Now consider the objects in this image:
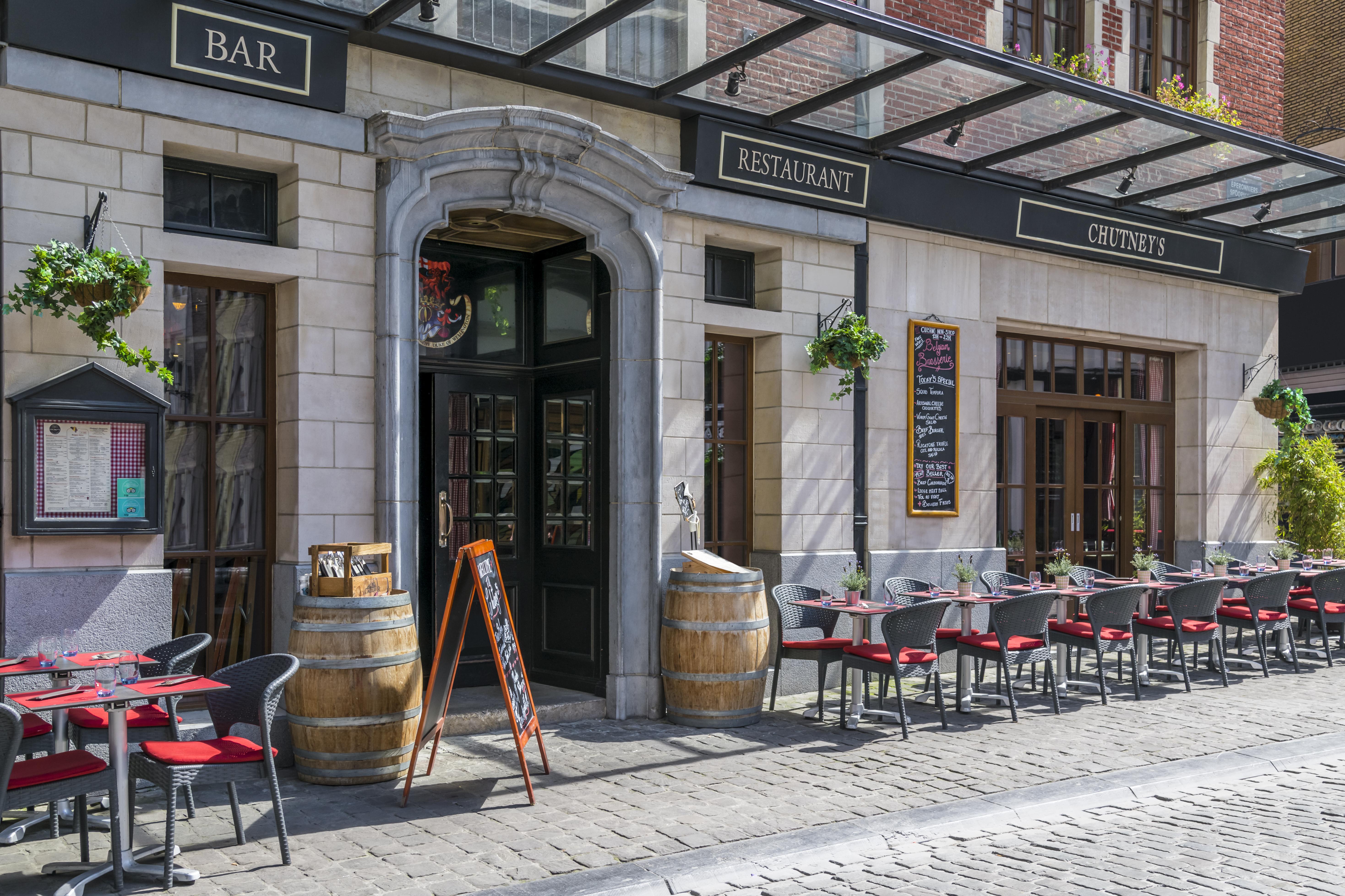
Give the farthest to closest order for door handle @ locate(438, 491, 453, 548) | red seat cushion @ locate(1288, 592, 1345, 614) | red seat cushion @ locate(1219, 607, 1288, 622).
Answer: red seat cushion @ locate(1288, 592, 1345, 614), red seat cushion @ locate(1219, 607, 1288, 622), door handle @ locate(438, 491, 453, 548)

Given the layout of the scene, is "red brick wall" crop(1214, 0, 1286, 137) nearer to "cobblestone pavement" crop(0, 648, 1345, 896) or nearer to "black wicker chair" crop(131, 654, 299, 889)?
"cobblestone pavement" crop(0, 648, 1345, 896)

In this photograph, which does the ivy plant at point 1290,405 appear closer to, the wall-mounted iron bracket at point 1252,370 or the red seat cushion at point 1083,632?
the wall-mounted iron bracket at point 1252,370

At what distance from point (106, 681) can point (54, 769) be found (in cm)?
100

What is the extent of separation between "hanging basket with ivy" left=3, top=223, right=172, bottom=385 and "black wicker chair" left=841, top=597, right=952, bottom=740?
4.59m

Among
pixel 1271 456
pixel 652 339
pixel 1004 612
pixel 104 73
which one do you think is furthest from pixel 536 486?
pixel 1271 456

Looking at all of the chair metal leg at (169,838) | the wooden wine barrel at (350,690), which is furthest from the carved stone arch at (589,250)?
the chair metal leg at (169,838)

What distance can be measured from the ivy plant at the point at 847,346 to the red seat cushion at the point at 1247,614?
391 centimetres

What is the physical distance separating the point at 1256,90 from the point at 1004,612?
844 cm

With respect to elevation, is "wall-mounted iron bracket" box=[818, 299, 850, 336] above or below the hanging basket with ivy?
above

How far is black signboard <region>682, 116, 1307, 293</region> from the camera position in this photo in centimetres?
876

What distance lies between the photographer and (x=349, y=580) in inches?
247

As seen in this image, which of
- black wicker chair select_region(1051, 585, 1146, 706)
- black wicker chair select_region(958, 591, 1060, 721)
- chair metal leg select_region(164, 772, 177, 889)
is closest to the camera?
chair metal leg select_region(164, 772, 177, 889)

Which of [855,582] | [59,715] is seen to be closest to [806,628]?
[855,582]

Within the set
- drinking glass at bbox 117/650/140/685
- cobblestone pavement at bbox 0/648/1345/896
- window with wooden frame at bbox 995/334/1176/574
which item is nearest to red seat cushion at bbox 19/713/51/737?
cobblestone pavement at bbox 0/648/1345/896
